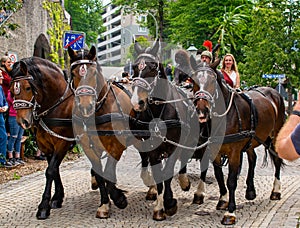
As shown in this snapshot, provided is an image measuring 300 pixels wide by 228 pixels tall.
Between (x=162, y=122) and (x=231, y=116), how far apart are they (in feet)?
3.37

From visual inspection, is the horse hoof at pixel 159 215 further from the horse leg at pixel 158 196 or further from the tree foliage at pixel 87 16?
the tree foliage at pixel 87 16

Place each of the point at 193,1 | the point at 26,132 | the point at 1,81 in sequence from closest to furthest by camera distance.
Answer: the point at 1,81, the point at 26,132, the point at 193,1

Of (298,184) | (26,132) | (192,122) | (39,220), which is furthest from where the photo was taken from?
(26,132)

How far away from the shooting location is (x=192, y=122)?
693cm

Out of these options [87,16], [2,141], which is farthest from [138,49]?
[87,16]

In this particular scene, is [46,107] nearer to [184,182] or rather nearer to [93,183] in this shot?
[93,183]

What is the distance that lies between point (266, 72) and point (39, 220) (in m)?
18.2

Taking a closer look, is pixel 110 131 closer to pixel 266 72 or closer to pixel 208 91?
pixel 208 91

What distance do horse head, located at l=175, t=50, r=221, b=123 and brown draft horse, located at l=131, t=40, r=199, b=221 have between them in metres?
0.49

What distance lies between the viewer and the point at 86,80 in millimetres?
6121

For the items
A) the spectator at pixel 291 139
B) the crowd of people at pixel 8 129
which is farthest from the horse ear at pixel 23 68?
the spectator at pixel 291 139

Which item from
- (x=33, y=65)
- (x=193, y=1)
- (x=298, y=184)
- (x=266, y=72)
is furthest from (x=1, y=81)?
(x=193, y=1)

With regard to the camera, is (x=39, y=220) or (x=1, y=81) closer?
(x=39, y=220)

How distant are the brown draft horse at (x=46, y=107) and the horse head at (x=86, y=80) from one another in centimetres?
66
